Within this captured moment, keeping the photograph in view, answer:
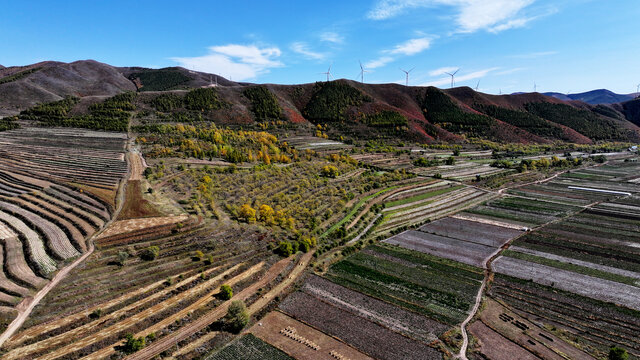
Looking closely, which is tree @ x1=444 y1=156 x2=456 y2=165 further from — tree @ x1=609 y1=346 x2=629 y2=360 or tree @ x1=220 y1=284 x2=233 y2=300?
tree @ x1=220 y1=284 x2=233 y2=300

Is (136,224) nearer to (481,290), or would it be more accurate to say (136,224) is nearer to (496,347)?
(496,347)

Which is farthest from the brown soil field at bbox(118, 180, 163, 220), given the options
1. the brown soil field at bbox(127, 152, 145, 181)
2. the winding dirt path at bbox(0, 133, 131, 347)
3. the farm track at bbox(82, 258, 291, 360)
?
the farm track at bbox(82, 258, 291, 360)

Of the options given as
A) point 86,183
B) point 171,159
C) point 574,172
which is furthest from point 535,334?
point 574,172

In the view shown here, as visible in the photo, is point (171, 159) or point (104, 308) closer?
point (104, 308)

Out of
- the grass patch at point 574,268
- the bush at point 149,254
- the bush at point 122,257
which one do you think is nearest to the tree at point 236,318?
the bush at point 149,254

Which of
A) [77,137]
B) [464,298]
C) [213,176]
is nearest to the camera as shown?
[464,298]

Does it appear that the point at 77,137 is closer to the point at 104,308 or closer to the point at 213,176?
the point at 213,176

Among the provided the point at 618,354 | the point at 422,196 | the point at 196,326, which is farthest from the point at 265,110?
the point at 618,354
